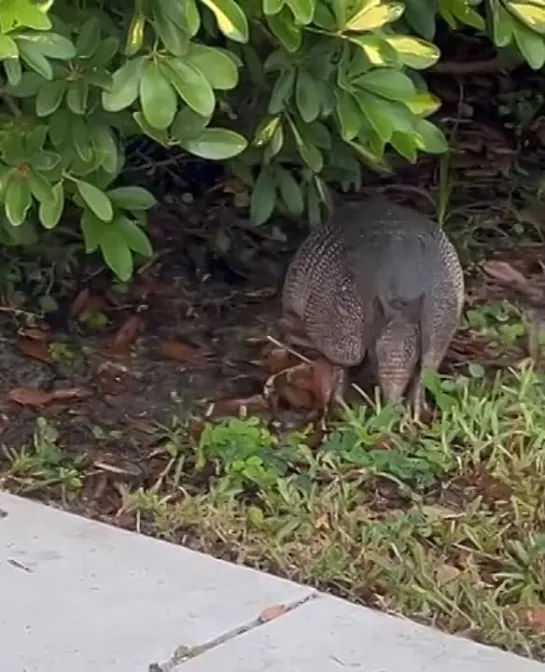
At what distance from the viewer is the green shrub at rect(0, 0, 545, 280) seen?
299 centimetres

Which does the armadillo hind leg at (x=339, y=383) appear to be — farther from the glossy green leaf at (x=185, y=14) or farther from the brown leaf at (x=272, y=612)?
the glossy green leaf at (x=185, y=14)

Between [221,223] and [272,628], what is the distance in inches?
96.2

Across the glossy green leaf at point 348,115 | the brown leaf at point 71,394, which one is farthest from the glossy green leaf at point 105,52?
the brown leaf at point 71,394

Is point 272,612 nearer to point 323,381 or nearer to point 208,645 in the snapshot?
point 208,645

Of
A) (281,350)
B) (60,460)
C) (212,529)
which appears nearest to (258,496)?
(212,529)

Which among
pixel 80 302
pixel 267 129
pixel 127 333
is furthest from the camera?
pixel 80 302

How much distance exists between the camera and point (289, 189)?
4.09 m

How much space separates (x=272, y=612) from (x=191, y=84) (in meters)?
1.00

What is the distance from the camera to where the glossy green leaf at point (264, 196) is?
13.3 ft

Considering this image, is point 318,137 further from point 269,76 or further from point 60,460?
point 60,460

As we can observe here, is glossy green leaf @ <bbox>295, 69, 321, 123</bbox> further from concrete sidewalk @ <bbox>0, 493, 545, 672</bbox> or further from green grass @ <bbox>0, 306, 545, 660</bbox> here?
concrete sidewalk @ <bbox>0, 493, 545, 672</bbox>

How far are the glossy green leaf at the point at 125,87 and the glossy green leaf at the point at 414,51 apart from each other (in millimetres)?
518

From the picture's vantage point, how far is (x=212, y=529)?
10.7 feet

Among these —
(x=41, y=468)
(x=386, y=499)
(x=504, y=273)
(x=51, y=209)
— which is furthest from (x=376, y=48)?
(x=504, y=273)
